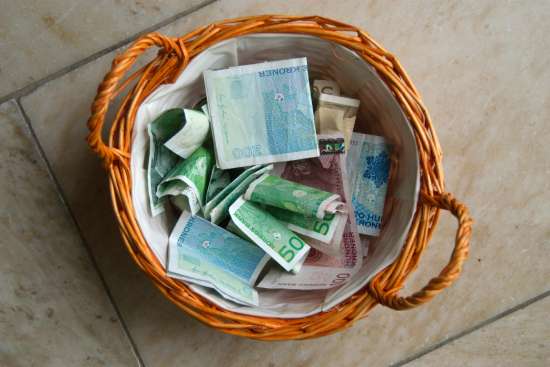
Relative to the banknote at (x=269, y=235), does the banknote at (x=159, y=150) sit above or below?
above

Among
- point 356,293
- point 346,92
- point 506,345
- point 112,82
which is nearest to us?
point 112,82

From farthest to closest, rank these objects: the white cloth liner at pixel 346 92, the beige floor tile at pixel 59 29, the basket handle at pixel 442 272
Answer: the beige floor tile at pixel 59 29
the white cloth liner at pixel 346 92
the basket handle at pixel 442 272

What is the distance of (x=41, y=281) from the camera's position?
801 millimetres

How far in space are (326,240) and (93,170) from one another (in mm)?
382

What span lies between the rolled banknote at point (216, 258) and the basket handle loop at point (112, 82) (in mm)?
150

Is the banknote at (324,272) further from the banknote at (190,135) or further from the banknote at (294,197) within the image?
the banknote at (190,135)

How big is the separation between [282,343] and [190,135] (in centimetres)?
38

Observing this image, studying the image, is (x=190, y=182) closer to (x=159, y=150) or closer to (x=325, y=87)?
(x=159, y=150)

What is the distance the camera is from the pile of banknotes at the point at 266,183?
709 mm

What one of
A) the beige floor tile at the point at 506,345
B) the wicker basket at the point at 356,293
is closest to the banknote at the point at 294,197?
the wicker basket at the point at 356,293

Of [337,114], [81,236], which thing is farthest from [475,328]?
[81,236]

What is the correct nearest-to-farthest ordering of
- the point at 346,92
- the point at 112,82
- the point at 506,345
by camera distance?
the point at 112,82
the point at 346,92
the point at 506,345

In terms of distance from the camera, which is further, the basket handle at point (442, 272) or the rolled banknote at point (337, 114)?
the rolled banknote at point (337, 114)

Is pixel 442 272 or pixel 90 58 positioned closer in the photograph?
pixel 442 272
